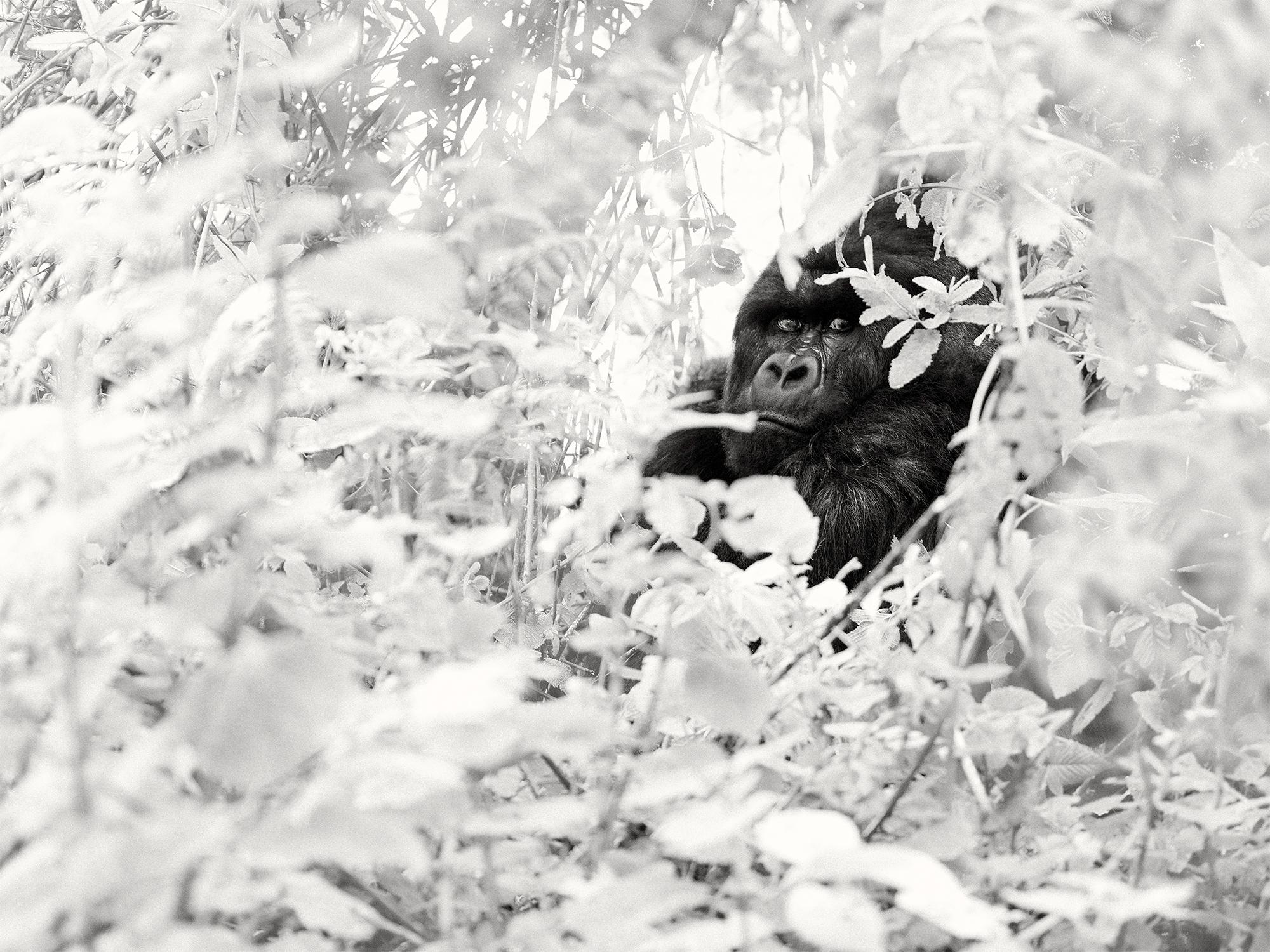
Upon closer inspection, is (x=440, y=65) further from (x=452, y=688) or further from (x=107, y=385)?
(x=452, y=688)

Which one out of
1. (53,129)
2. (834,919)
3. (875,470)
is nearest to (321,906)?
(834,919)

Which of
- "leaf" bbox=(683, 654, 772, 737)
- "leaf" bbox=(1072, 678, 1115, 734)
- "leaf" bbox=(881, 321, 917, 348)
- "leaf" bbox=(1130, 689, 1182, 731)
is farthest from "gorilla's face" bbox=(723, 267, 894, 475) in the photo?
"leaf" bbox=(683, 654, 772, 737)

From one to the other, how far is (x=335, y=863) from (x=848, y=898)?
390mm

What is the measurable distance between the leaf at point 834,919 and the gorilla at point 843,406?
1.69 m

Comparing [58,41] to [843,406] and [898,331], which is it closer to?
[898,331]

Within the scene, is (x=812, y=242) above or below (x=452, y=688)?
above

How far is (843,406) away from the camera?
2471 millimetres

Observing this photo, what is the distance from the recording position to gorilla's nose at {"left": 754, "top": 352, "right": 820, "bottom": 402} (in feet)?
8.10

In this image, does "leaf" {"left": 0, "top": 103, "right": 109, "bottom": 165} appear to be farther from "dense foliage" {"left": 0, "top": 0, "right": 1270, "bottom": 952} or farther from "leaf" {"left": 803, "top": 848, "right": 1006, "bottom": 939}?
"leaf" {"left": 803, "top": 848, "right": 1006, "bottom": 939}

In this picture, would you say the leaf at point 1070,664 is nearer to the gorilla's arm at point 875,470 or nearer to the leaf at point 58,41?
the gorilla's arm at point 875,470

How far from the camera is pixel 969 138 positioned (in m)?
0.89

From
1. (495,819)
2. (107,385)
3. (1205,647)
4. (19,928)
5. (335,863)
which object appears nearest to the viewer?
(19,928)

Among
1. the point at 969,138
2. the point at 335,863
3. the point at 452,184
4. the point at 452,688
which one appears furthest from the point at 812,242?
the point at 452,184

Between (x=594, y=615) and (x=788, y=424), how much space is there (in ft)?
4.61
